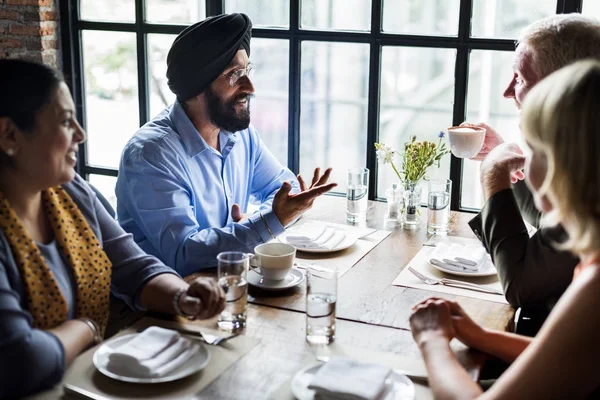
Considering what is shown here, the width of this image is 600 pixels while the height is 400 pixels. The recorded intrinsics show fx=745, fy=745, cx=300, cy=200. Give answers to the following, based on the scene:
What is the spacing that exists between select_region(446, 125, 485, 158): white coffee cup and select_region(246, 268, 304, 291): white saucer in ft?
2.55

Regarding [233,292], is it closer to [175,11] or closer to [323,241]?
[323,241]

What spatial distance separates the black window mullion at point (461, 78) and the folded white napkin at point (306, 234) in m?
1.21

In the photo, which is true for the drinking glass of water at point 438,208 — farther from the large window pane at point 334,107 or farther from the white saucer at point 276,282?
the large window pane at point 334,107

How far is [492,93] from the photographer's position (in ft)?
10.7

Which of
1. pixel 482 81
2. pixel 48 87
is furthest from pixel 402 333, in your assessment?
pixel 482 81

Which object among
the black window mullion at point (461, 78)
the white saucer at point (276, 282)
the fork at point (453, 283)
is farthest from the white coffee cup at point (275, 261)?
the black window mullion at point (461, 78)

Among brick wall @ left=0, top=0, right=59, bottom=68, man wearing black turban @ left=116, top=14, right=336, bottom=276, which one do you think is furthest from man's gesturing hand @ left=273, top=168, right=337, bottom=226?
brick wall @ left=0, top=0, right=59, bottom=68

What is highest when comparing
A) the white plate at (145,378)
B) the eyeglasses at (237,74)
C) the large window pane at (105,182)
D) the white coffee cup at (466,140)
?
the eyeglasses at (237,74)

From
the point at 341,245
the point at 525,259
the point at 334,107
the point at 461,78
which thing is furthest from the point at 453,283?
the point at 334,107

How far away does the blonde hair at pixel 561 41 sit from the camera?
77.3 inches

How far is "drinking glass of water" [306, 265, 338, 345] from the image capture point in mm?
1579

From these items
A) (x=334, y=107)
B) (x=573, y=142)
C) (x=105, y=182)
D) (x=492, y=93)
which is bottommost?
(x=105, y=182)

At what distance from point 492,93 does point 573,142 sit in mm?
2149

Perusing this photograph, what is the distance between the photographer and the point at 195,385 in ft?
4.44
